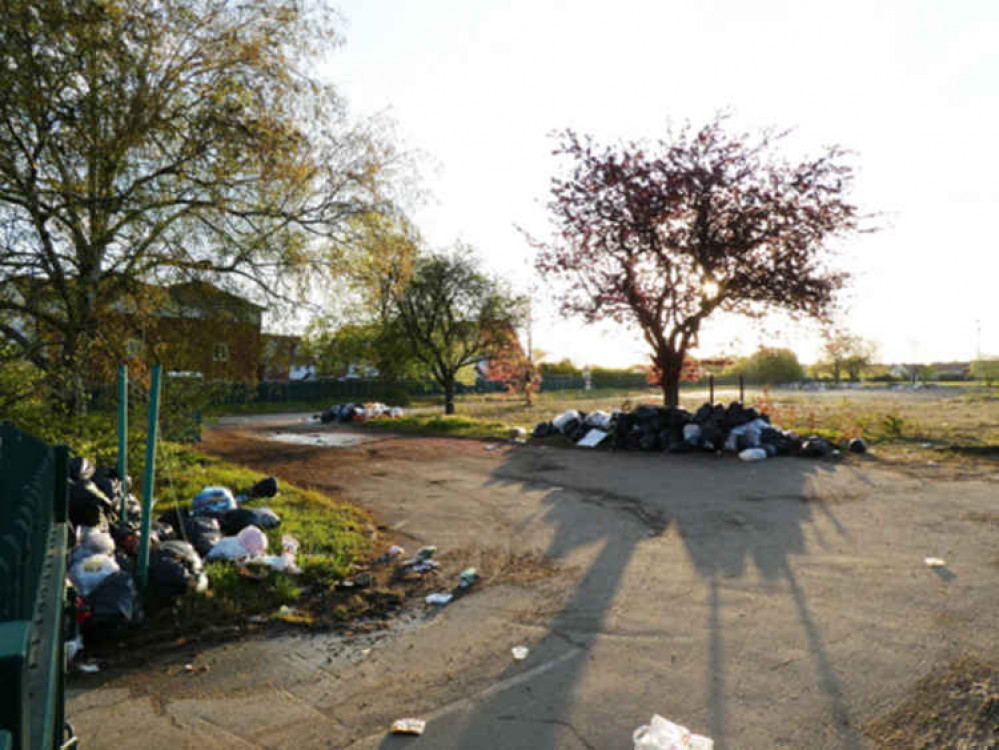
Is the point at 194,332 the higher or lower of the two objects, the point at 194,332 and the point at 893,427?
the higher

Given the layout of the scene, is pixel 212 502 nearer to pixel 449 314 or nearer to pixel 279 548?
pixel 279 548

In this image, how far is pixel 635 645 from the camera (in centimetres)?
373

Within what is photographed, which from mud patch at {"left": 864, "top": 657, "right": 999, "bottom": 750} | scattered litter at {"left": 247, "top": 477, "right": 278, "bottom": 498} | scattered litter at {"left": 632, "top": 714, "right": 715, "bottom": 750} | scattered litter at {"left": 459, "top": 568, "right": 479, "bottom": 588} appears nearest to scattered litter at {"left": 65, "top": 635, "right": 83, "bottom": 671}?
scattered litter at {"left": 459, "top": 568, "right": 479, "bottom": 588}

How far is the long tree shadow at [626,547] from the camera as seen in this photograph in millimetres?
2895

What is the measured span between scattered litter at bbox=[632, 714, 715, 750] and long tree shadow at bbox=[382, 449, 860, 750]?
13 cm

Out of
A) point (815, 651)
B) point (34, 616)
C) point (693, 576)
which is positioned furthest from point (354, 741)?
point (693, 576)

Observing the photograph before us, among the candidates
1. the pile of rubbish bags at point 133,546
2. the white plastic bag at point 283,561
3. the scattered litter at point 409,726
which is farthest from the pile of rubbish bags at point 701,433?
the scattered litter at point 409,726

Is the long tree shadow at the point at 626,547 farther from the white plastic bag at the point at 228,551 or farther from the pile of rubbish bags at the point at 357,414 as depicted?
the pile of rubbish bags at the point at 357,414

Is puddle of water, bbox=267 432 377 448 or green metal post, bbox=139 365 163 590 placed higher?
green metal post, bbox=139 365 163 590

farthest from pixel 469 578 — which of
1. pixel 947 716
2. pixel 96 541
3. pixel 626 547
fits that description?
pixel 947 716

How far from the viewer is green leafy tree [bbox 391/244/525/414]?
25.5m

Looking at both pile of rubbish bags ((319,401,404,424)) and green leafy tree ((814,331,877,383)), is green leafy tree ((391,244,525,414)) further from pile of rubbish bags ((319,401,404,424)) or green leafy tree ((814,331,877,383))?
green leafy tree ((814,331,877,383))

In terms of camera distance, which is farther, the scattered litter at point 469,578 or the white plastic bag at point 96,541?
the scattered litter at point 469,578

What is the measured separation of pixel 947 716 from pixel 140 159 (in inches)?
427
